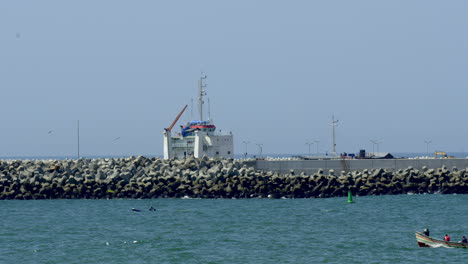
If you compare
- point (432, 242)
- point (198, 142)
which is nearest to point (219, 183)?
point (198, 142)

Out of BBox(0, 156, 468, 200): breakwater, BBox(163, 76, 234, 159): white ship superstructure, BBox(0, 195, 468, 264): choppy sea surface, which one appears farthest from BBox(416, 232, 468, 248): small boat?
BBox(163, 76, 234, 159): white ship superstructure

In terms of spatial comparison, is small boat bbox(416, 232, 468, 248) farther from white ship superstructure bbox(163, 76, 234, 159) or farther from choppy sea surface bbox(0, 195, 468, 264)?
white ship superstructure bbox(163, 76, 234, 159)

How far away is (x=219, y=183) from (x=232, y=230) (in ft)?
56.2

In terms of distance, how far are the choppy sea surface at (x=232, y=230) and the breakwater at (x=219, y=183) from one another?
4.30 ft

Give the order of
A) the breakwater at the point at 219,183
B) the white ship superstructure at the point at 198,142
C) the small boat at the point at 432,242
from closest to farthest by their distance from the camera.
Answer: the small boat at the point at 432,242
the breakwater at the point at 219,183
the white ship superstructure at the point at 198,142

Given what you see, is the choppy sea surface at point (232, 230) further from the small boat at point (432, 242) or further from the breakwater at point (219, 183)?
the breakwater at point (219, 183)

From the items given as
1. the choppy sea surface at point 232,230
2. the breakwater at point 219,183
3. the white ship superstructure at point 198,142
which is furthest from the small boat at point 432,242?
the white ship superstructure at point 198,142

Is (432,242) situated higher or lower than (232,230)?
lower

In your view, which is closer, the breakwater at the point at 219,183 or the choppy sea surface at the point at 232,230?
the choppy sea surface at the point at 232,230

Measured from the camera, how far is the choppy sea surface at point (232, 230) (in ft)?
Result: 155

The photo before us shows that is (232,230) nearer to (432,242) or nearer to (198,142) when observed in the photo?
(432,242)

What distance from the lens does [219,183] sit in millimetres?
73188

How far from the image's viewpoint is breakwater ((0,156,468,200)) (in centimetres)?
7300

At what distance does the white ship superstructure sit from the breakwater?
10769mm
